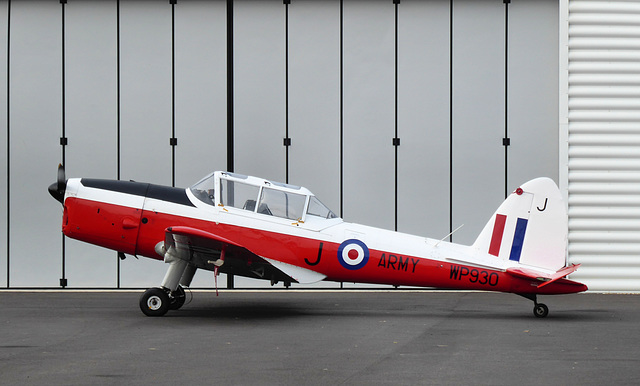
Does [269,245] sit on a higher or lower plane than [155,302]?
higher

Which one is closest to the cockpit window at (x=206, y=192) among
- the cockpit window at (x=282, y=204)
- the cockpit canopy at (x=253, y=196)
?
the cockpit canopy at (x=253, y=196)

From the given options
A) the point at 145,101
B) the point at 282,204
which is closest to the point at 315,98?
the point at 145,101

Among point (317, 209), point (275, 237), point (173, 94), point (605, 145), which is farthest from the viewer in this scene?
point (173, 94)

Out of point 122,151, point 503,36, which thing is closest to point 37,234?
point 122,151

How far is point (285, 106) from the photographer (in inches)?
601

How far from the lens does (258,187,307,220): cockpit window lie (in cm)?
1130

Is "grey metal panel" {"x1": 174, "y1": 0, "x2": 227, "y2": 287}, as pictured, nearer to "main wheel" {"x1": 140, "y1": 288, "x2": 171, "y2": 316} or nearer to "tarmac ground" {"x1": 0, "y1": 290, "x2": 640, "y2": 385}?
"tarmac ground" {"x1": 0, "y1": 290, "x2": 640, "y2": 385}

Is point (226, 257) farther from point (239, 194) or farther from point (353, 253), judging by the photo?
point (353, 253)

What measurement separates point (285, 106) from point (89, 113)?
3.91 meters

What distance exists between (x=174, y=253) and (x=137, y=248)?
643 mm

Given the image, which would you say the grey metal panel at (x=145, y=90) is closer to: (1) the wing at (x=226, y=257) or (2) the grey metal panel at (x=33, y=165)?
(2) the grey metal panel at (x=33, y=165)

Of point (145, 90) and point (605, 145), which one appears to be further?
point (145, 90)

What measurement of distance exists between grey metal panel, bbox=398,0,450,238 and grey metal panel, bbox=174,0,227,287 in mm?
3588

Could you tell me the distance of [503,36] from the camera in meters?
15.3
